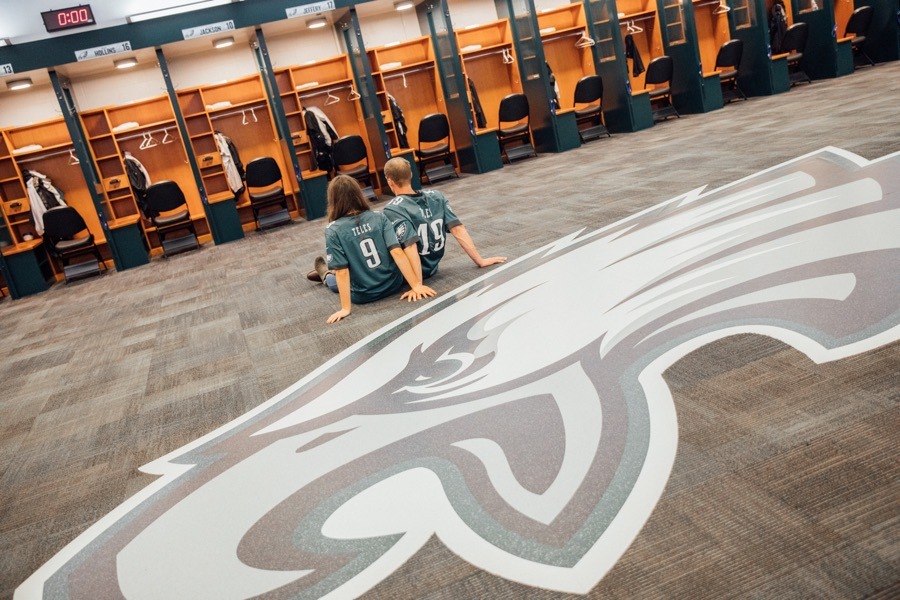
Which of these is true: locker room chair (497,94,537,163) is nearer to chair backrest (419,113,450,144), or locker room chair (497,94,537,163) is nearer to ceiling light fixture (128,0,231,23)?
chair backrest (419,113,450,144)

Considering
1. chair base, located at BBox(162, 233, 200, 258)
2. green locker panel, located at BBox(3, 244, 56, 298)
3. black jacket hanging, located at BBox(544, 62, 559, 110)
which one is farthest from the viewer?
black jacket hanging, located at BBox(544, 62, 559, 110)

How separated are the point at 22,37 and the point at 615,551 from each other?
891 cm

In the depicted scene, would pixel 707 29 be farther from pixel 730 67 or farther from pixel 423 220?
pixel 423 220

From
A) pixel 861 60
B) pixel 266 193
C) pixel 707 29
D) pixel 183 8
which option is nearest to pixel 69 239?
pixel 266 193

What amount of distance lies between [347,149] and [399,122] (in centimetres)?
104

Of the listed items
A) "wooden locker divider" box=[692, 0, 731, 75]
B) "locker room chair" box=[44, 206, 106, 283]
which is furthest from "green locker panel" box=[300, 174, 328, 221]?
"wooden locker divider" box=[692, 0, 731, 75]

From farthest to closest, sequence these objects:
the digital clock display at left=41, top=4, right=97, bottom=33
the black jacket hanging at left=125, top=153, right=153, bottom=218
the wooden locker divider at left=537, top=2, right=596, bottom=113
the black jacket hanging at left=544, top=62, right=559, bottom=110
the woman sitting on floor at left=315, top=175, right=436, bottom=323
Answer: the wooden locker divider at left=537, top=2, right=596, bottom=113
the black jacket hanging at left=544, top=62, right=559, bottom=110
the black jacket hanging at left=125, top=153, right=153, bottom=218
the digital clock display at left=41, top=4, right=97, bottom=33
the woman sitting on floor at left=315, top=175, right=436, bottom=323

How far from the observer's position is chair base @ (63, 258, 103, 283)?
8.20 metres

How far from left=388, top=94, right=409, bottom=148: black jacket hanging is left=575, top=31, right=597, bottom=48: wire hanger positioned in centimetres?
306

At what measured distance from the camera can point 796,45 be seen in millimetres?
10688

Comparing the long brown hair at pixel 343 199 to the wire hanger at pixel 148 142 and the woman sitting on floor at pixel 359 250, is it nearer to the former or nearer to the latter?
the woman sitting on floor at pixel 359 250

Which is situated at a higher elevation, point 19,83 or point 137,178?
point 19,83

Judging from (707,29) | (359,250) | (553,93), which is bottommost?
(359,250)

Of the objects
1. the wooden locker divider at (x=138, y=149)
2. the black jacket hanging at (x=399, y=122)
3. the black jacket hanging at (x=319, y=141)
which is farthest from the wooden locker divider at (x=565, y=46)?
the wooden locker divider at (x=138, y=149)
